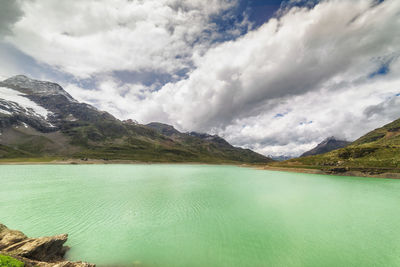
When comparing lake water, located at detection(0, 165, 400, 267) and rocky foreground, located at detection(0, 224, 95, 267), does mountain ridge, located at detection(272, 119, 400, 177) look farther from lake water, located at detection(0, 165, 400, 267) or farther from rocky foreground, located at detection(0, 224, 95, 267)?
rocky foreground, located at detection(0, 224, 95, 267)

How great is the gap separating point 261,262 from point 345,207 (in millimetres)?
26451

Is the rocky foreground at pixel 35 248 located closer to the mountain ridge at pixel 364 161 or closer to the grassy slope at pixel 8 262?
the grassy slope at pixel 8 262

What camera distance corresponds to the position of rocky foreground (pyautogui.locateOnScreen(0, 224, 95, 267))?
10.7 m

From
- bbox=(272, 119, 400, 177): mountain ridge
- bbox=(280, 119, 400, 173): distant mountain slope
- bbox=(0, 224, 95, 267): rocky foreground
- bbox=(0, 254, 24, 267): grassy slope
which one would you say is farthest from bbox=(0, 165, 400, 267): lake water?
bbox=(280, 119, 400, 173): distant mountain slope

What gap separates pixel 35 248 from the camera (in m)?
11.4

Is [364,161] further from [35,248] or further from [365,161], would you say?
[35,248]

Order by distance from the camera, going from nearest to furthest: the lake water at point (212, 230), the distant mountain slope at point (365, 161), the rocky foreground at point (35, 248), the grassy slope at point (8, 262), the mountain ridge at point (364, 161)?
the grassy slope at point (8, 262)
the rocky foreground at point (35, 248)
the lake water at point (212, 230)
the mountain ridge at point (364, 161)
the distant mountain slope at point (365, 161)

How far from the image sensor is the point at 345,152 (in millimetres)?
105812

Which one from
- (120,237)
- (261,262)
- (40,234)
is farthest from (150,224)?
(261,262)

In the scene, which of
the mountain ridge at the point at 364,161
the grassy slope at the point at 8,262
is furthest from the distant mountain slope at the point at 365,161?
the grassy slope at the point at 8,262

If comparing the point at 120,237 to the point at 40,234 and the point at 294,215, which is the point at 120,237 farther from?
the point at 294,215

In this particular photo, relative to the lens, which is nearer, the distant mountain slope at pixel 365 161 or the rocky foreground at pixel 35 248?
the rocky foreground at pixel 35 248

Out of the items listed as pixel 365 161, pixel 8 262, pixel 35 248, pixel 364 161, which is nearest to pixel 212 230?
pixel 35 248

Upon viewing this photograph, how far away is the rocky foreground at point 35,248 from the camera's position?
10.7 m
